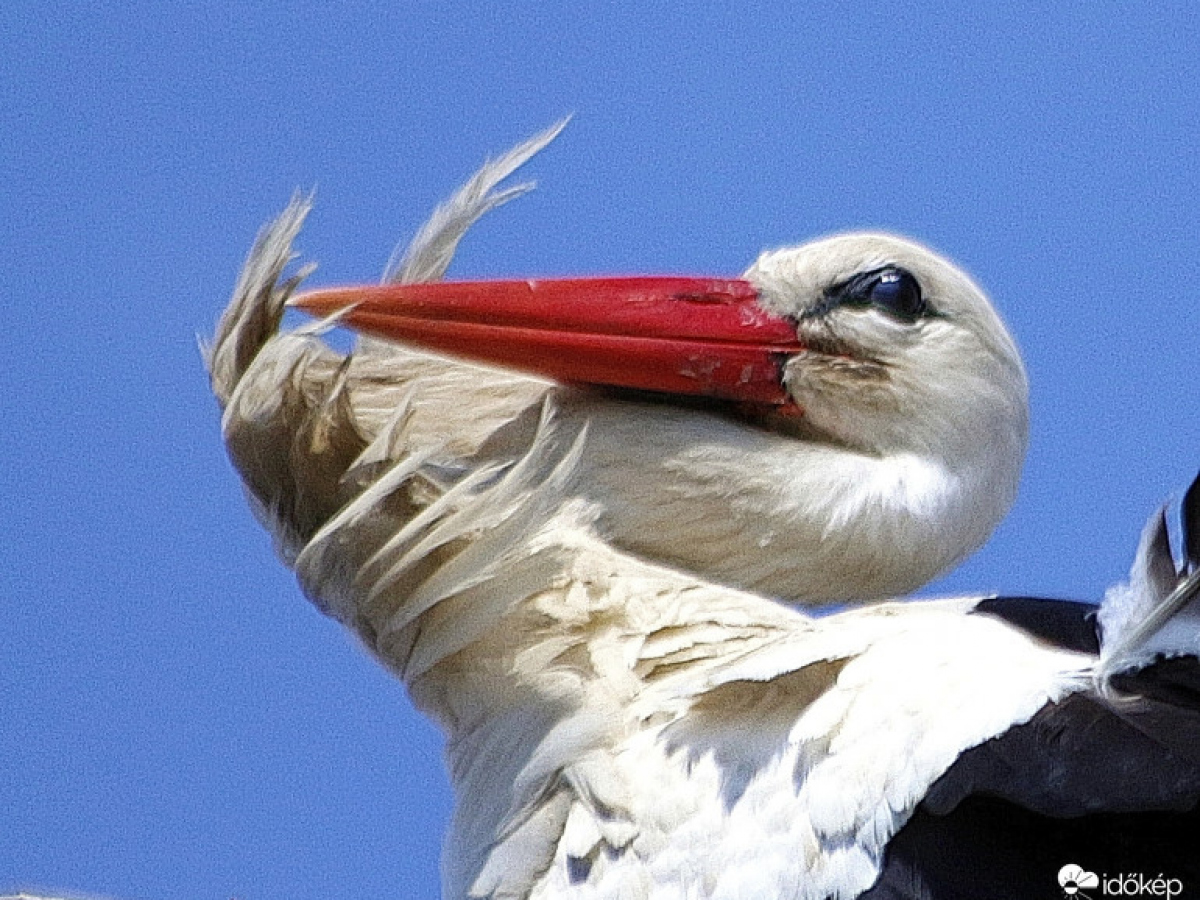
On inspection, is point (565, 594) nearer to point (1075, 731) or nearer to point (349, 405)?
point (349, 405)

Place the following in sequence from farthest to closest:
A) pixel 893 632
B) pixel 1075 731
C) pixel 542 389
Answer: pixel 542 389 < pixel 893 632 < pixel 1075 731

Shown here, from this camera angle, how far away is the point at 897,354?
179 inches

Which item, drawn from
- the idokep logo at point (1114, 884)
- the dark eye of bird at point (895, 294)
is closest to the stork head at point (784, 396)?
the dark eye of bird at point (895, 294)

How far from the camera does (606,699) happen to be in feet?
13.3

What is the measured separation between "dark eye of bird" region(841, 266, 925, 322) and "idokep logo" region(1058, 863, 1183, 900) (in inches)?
56.8

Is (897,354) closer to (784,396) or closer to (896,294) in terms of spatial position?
→ (896,294)

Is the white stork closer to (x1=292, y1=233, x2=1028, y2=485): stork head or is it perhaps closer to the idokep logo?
(x1=292, y1=233, x2=1028, y2=485): stork head

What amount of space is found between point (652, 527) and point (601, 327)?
0.35 meters

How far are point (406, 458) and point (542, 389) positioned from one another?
1.05 ft

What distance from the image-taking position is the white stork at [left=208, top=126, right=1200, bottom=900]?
373 cm

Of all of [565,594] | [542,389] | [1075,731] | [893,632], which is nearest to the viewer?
[1075,731]

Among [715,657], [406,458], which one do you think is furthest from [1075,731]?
[406,458]

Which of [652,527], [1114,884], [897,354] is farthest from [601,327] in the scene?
[1114,884]

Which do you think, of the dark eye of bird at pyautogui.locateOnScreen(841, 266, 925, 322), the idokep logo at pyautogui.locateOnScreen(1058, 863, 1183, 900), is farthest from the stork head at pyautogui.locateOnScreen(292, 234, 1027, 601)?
the idokep logo at pyautogui.locateOnScreen(1058, 863, 1183, 900)
